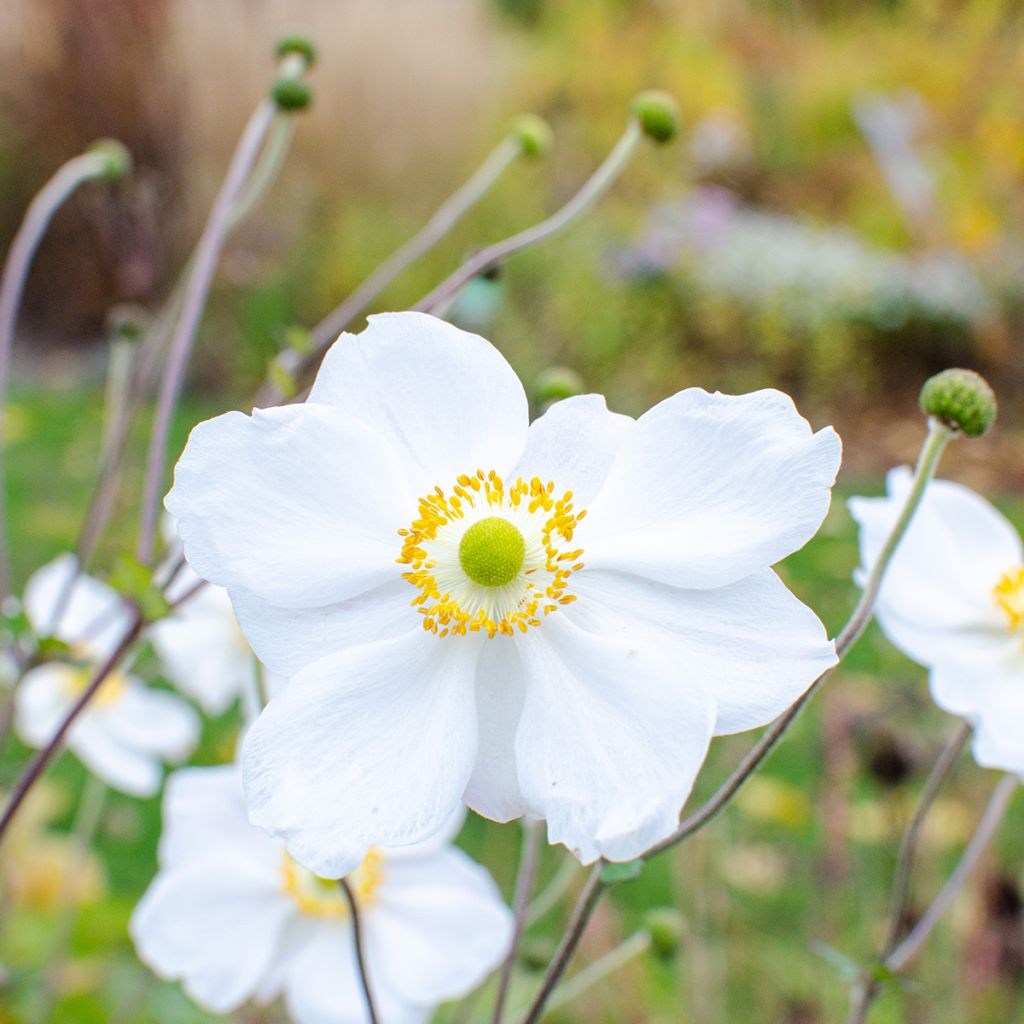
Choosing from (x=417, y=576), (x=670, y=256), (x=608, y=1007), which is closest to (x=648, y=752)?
(x=417, y=576)

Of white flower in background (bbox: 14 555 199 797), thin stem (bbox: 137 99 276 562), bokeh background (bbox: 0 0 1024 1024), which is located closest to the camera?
thin stem (bbox: 137 99 276 562)

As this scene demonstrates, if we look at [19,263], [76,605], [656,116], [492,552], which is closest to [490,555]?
[492,552]

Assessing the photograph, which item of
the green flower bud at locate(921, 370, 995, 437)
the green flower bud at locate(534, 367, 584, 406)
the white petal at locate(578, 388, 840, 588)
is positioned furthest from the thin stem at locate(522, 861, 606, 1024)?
the green flower bud at locate(534, 367, 584, 406)

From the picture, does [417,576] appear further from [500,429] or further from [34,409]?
[34,409]

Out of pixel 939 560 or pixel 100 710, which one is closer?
pixel 939 560

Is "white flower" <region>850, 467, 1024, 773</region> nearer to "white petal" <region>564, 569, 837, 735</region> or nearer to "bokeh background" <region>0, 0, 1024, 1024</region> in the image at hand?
"white petal" <region>564, 569, 837, 735</region>

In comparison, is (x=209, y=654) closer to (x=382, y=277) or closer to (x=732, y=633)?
(x=382, y=277)

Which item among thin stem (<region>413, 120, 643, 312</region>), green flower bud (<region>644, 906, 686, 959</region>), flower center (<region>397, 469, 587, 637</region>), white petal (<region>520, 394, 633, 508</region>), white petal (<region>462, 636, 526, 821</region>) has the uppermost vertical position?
thin stem (<region>413, 120, 643, 312</region>)
